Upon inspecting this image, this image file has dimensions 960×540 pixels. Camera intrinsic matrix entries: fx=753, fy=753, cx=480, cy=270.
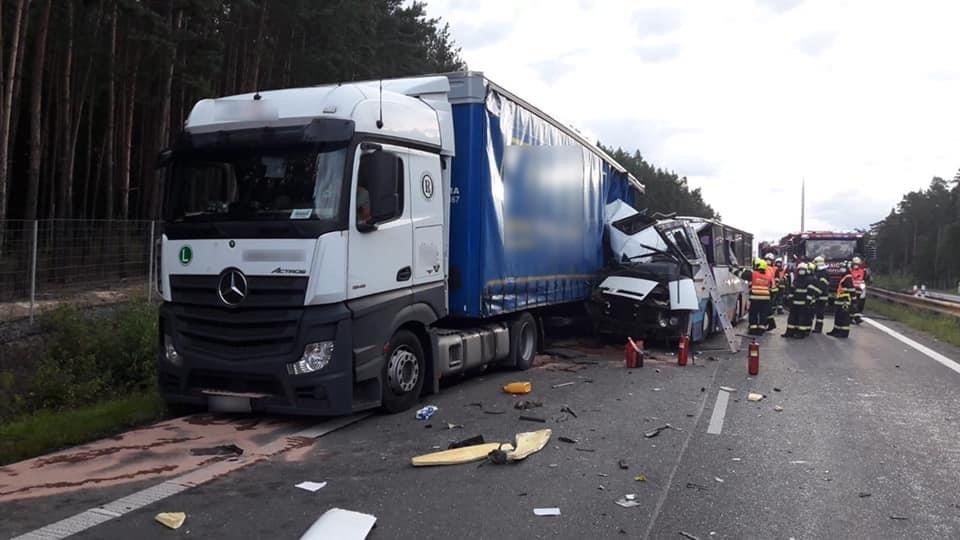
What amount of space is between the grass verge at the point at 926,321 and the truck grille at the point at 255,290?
13.5m

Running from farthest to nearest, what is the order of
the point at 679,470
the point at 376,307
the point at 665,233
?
the point at 665,233 → the point at 376,307 → the point at 679,470

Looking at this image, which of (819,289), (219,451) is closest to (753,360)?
(819,289)

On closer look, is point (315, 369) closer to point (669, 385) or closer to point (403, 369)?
point (403, 369)

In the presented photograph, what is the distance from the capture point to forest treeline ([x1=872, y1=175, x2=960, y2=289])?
78.6 meters

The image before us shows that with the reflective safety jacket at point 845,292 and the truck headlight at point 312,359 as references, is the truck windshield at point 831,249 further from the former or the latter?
the truck headlight at point 312,359

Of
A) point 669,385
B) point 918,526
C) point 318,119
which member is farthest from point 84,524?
point 669,385

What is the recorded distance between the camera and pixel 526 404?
8008 mm

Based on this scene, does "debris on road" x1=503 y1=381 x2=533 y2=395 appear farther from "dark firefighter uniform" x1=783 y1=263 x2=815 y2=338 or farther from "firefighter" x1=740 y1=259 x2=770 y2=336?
"dark firefighter uniform" x1=783 y1=263 x2=815 y2=338

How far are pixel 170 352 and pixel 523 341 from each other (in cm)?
506

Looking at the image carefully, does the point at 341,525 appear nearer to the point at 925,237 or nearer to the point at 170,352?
the point at 170,352

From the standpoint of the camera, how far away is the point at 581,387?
924 centimetres

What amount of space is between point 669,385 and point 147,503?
6.47 meters

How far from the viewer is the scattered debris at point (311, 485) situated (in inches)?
203

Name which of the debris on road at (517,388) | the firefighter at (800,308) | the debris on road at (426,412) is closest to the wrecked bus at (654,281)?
the firefighter at (800,308)
